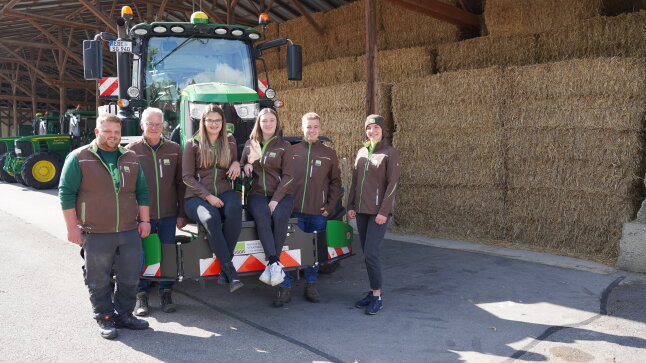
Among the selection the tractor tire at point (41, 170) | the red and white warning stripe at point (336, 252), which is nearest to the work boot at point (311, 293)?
the red and white warning stripe at point (336, 252)

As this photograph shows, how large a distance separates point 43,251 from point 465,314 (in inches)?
204

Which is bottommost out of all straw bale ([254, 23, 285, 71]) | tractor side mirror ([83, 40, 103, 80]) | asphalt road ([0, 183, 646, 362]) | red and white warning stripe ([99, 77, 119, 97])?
asphalt road ([0, 183, 646, 362])

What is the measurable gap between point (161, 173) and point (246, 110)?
1185 millimetres

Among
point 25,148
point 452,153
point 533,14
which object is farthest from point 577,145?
point 25,148

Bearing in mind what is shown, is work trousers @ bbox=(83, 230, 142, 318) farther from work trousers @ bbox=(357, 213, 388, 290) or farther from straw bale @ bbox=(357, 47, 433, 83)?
straw bale @ bbox=(357, 47, 433, 83)

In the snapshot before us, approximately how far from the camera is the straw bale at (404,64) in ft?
26.6

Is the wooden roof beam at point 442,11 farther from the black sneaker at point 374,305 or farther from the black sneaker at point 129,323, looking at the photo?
the black sneaker at point 129,323

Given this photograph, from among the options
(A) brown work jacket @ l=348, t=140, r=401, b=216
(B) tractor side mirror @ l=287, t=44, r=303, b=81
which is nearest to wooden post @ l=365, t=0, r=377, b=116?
(B) tractor side mirror @ l=287, t=44, r=303, b=81

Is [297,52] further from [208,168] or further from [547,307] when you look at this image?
[547,307]

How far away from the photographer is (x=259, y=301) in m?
4.64

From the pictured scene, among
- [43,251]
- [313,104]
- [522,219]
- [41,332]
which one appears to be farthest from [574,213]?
[43,251]

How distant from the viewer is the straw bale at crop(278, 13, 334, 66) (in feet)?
35.0

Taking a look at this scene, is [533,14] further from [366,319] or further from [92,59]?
Result: [92,59]

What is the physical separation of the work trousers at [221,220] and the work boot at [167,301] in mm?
690
